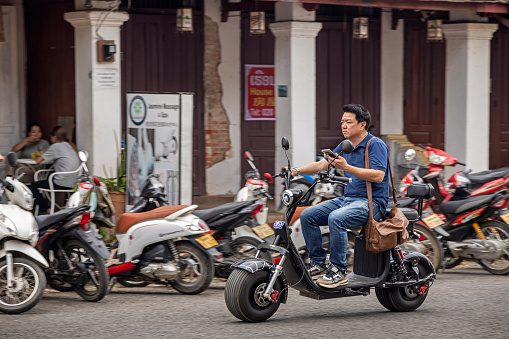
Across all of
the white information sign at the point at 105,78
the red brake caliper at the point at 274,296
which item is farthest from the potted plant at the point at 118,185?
the red brake caliper at the point at 274,296

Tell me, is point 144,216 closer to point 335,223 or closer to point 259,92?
point 335,223

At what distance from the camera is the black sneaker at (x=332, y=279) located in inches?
248

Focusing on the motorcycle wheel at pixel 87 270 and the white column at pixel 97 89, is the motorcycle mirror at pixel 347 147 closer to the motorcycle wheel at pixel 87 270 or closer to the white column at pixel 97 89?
the motorcycle wheel at pixel 87 270

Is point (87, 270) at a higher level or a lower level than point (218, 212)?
lower

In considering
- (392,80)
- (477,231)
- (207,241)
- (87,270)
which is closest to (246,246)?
(207,241)

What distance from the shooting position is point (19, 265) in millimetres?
6770

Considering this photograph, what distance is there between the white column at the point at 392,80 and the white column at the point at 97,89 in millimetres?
5185

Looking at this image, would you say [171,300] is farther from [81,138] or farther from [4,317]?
[81,138]

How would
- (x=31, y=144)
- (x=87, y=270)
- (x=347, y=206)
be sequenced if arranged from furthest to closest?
(x=31, y=144), (x=87, y=270), (x=347, y=206)

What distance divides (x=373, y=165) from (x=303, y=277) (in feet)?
3.38

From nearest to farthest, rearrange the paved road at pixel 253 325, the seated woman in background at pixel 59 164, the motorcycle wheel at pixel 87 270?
the paved road at pixel 253 325 → the motorcycle wheel at pixel 87 270 → the seated woman in background at pixel 59 164

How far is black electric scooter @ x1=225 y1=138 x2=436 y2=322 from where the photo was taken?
19.9 ft

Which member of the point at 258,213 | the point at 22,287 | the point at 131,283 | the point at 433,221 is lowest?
the point at 131,283

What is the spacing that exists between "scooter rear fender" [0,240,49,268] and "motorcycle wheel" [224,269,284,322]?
1.71m
